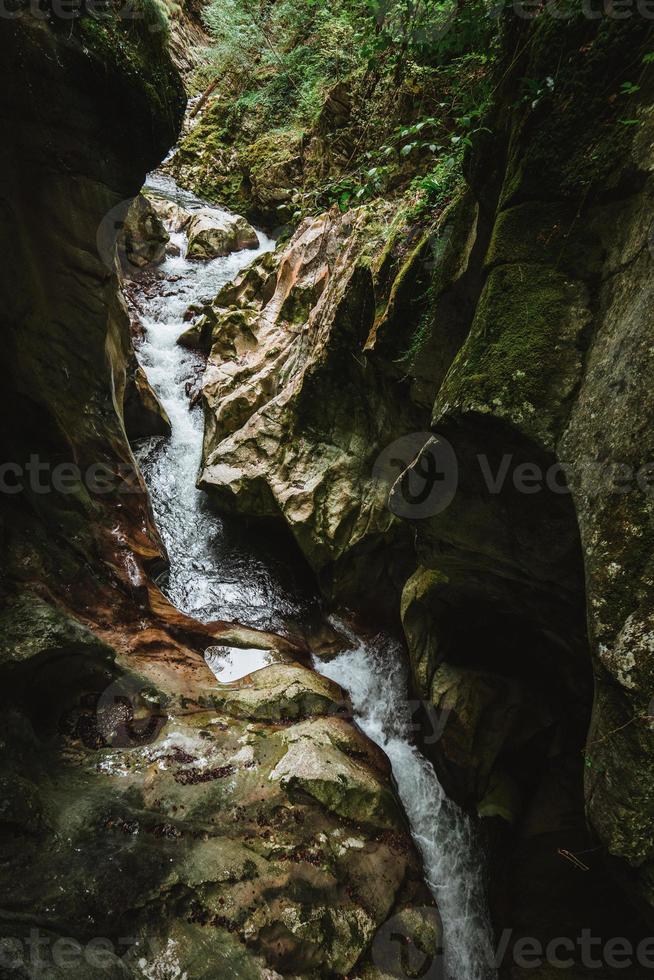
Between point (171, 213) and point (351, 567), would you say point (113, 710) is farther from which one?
point (171, 213)

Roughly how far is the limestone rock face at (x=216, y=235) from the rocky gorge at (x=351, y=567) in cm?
653

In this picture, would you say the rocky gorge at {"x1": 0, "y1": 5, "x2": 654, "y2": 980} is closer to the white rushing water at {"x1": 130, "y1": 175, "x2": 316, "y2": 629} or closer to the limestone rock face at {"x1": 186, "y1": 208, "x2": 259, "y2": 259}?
the white rushing water at {"x1": 130, "y1": 175, "x2": 316, "y2": 629}

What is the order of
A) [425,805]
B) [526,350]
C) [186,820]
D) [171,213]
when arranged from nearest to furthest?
[526,350]
[186,820]
[425,805]
[171,213]

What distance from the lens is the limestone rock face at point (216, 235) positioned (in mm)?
14766

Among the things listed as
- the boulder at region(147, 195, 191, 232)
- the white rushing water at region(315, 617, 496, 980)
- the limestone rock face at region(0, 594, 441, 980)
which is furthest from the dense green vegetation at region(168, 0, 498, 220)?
the white rushing water at region(315, 617, 496, 980)

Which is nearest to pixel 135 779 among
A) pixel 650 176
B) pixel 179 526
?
pixel 179 526

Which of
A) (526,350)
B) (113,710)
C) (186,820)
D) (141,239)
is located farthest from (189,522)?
(141,239)

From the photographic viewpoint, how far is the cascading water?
5.40m

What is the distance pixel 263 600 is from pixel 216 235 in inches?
475

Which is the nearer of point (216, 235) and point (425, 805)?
point (425, 805)

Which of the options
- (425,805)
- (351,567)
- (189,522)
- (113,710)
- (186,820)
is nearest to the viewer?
(186,820)

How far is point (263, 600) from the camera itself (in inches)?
326

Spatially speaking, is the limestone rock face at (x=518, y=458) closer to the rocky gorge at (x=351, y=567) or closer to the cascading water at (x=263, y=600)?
the rocky gorge at (x=351, y=567)

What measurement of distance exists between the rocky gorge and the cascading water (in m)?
0.05
